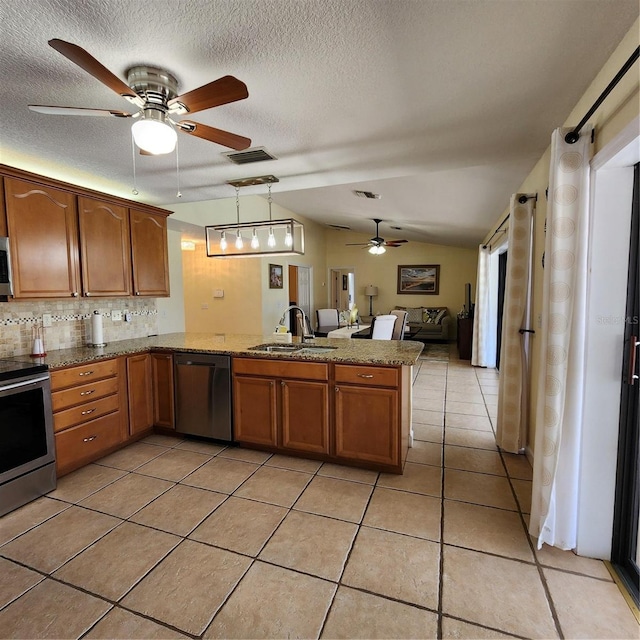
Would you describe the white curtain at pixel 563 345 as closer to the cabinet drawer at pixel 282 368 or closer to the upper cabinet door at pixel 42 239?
the cabinet drawer at pixel 282 368

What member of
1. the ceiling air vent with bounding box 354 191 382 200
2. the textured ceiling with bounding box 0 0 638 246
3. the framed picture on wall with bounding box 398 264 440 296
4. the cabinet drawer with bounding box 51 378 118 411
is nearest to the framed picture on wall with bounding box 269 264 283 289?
the ceiling air vent with bounding box 354 191 382 200

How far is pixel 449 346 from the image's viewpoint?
8.33 metres

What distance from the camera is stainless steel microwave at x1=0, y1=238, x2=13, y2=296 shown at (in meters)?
2.36

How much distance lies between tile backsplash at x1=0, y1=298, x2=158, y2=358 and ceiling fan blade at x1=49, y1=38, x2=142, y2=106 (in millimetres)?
2078

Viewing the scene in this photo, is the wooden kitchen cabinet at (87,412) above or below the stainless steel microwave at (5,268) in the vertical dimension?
below

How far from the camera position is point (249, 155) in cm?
264

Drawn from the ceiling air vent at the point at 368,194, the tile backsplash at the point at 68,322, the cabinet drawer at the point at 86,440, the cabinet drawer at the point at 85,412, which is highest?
the ceiling air vent at the point at 368,194

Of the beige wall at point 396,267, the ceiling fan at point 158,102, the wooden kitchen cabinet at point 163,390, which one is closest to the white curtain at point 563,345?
the ceiling fan at point 158,102

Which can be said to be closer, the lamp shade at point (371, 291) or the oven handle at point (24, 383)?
the oven handle at point (24, 383)

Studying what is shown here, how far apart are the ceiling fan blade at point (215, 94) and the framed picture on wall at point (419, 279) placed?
823cm

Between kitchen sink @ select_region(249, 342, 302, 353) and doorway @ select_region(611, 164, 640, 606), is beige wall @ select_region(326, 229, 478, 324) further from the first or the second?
doorway @ select_region(611, 164, 640, 606)

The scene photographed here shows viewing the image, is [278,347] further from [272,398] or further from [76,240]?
[76,240]

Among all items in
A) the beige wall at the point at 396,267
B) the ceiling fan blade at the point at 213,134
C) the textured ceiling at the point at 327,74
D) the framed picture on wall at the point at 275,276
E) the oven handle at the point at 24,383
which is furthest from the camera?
the beige wall at the point at 396,267

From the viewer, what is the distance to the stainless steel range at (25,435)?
212 centimetres
